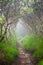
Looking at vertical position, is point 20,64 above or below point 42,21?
below

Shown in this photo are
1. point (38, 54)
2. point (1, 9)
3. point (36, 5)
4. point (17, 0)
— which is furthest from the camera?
point (36, 5)

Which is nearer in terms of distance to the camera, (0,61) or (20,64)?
(0,61)

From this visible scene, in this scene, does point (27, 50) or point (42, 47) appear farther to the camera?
point (27, 50)

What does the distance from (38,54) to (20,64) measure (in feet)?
5.00

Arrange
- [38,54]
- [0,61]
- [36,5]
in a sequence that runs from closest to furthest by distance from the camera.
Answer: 1. [0,61]
2. [38,54]
3. [36,5]

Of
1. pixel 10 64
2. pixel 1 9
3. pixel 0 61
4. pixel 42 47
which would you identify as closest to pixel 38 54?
pixel 42 47

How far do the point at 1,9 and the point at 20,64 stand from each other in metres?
4.63

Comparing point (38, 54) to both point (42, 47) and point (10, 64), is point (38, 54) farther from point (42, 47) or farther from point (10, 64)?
point (10, 64)

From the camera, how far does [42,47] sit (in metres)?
14.8

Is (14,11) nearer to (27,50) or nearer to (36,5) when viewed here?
(36,5)

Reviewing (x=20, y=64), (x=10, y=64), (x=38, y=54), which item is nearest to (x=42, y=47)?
(x=38, y=54)

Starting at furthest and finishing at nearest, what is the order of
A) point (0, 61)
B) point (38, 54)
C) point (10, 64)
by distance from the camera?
point (38, 54) → point (10, 64) → point (0, 61)

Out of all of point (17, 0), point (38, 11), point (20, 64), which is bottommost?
point (20, 64)

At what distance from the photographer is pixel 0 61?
1178 cm
